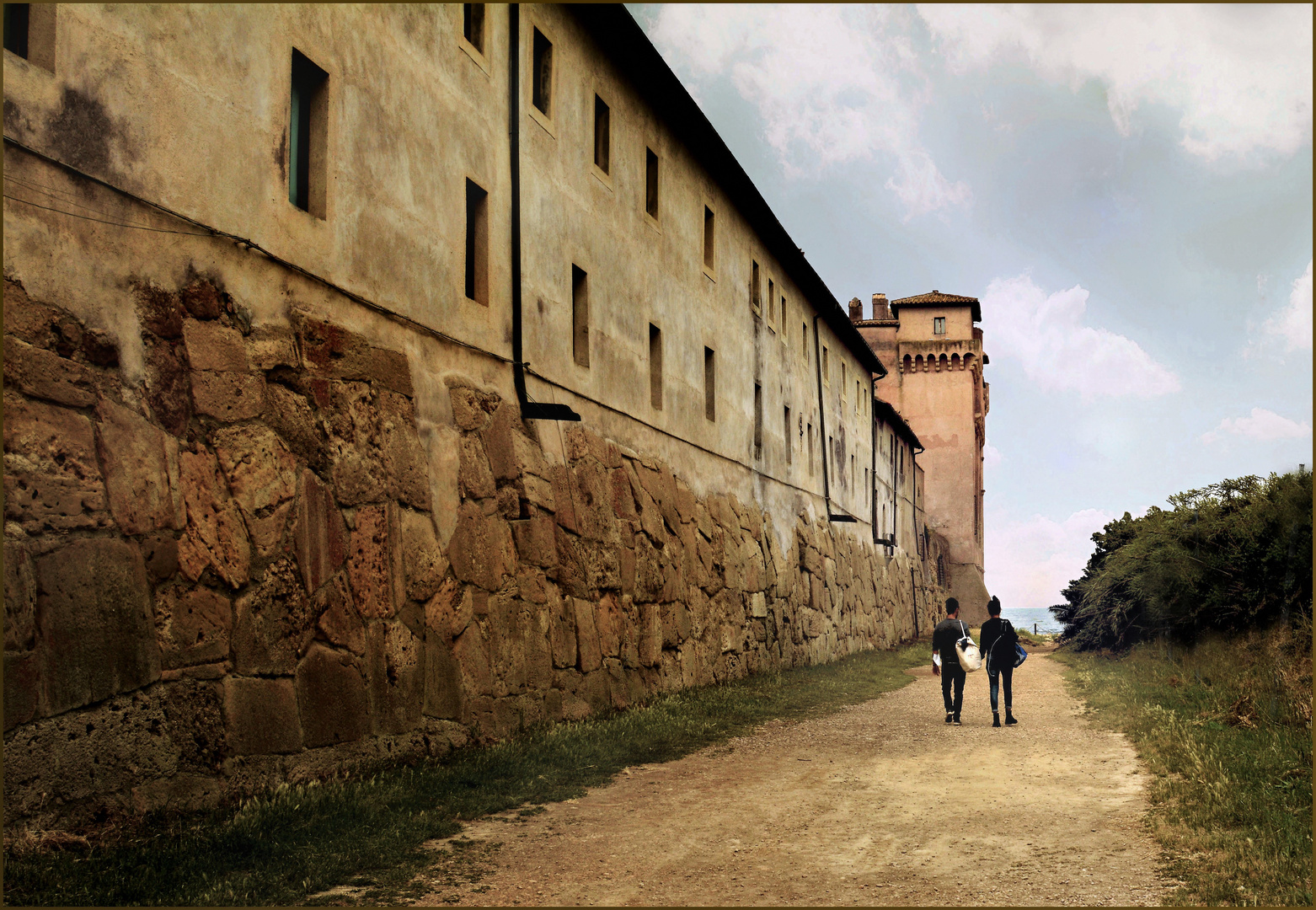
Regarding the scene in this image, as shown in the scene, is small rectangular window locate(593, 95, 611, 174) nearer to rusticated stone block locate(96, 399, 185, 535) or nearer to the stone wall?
the stone wall

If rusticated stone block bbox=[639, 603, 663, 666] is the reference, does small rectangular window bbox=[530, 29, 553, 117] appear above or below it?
above

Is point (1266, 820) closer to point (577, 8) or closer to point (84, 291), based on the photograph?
point (84, 291)

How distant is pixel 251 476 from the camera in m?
7.55

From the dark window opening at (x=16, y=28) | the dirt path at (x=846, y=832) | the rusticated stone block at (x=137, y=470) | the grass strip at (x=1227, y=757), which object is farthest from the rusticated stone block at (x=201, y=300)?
the grass strip at (x=1227, y=757)

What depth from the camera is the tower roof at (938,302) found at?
52.9 metres

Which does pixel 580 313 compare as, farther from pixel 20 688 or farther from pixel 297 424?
pixel 20 688

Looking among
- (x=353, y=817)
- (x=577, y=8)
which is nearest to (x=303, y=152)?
(x=353, y=817)

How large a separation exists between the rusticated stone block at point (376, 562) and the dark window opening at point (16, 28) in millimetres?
4194

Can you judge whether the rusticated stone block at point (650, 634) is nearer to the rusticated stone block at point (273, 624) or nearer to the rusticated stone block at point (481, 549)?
the rusticated stone block at point (481, 549)

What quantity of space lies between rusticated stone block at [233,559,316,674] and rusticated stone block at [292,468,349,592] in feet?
0.59

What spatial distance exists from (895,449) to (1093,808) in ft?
115

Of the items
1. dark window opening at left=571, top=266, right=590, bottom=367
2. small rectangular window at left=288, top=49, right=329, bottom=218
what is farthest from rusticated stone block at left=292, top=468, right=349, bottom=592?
dark window opening at left=571, top=266, right=590, bottom=367

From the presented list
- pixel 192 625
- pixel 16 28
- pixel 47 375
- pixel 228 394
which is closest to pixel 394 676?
pixel 192 625

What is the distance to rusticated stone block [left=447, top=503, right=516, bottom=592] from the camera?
1016 centimetres
